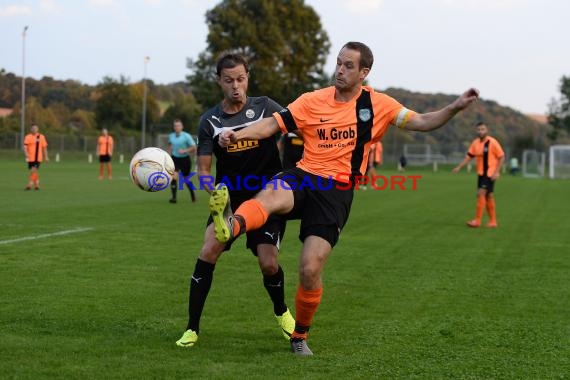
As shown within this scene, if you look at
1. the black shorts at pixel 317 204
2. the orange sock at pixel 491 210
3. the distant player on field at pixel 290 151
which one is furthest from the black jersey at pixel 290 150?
the black shorts at pixel 317 204

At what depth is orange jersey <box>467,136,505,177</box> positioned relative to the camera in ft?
54.0

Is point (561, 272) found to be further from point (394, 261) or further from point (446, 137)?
point (446, 137)

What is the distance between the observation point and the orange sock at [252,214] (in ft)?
17.7

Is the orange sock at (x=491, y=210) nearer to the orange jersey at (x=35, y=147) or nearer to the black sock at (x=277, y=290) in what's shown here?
the black sock at (x=277, y=290)

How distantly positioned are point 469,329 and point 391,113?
6.36 ft

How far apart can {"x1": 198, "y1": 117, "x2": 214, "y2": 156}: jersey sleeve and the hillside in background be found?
2639 inches

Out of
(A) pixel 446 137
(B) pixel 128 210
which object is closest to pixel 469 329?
(B) pixel 128 210

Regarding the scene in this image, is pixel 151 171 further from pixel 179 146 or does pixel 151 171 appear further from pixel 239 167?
pixel 179 146

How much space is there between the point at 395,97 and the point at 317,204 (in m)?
95.4

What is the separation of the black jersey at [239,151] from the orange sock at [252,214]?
2.51 ft

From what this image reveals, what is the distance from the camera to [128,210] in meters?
17.6

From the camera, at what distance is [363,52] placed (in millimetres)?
5762

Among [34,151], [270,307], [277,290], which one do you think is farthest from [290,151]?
[277,290]

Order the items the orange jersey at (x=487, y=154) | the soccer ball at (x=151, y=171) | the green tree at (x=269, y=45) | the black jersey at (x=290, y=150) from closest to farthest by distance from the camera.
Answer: the soccer ball at (x=151, y=171) < the orange jersey at (x=487, y=154) < the black jersey at (x=290, y=150) < the green tree at (x=269, y=45)
